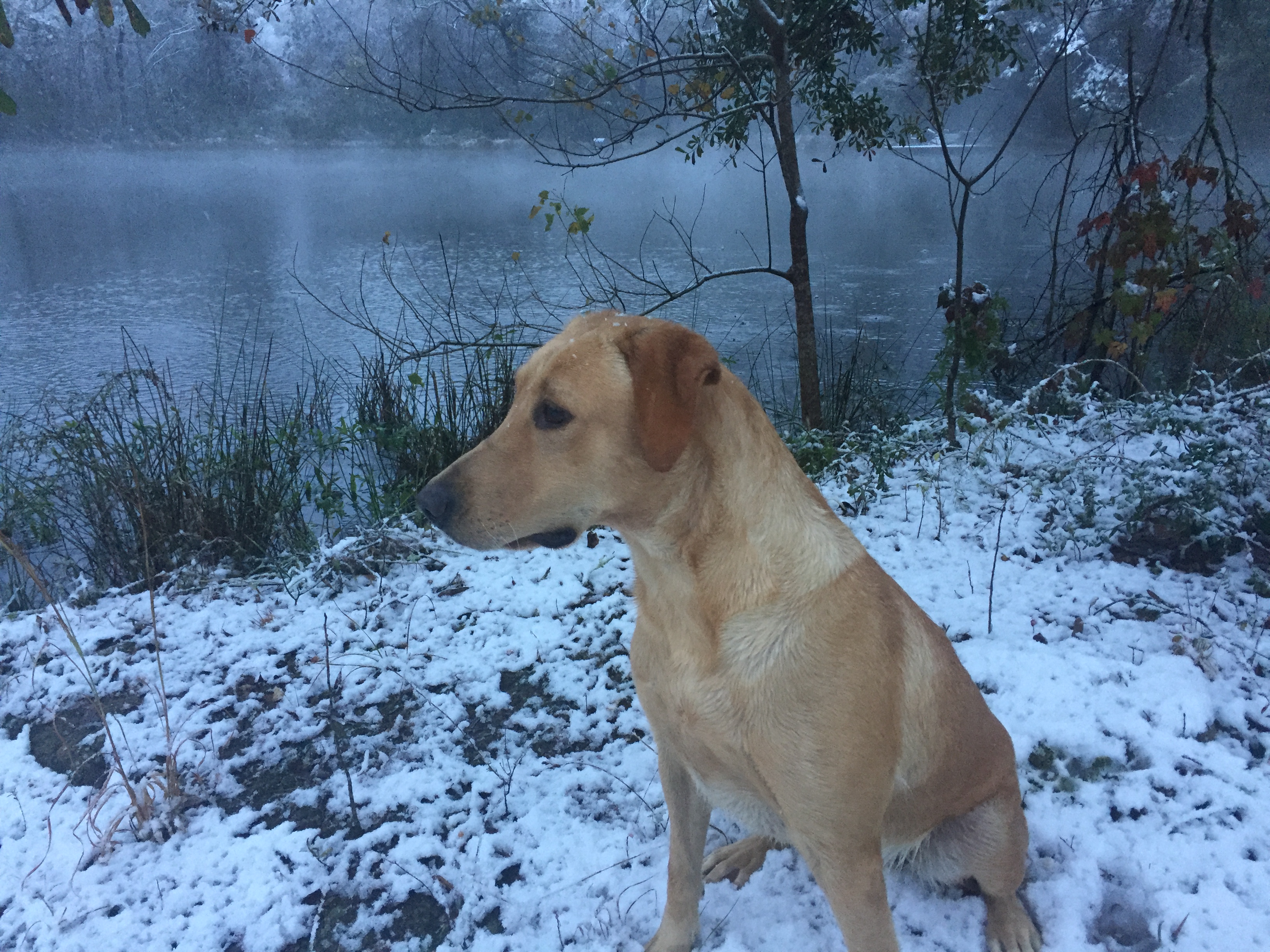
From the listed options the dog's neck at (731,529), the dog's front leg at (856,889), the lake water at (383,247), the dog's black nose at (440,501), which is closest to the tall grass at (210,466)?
the lake water at (383,247)

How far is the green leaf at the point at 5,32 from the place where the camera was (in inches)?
56.7

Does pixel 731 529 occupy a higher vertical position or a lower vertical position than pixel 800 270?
lower

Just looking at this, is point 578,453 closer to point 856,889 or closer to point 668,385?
point 668,385

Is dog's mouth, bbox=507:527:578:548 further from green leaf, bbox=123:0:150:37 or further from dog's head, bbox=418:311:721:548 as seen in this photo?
green leaf, bbox=123:0:150:37

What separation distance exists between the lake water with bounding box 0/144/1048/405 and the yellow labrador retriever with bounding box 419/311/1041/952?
11.8 ft

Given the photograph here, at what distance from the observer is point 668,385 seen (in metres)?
1.36

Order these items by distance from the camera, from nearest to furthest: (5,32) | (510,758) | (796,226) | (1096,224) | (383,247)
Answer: (5,32), (510,758), (1096,224), (796,226), (383,247)

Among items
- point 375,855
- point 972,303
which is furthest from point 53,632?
point 972,303

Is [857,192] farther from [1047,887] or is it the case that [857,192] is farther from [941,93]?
[1047,887]

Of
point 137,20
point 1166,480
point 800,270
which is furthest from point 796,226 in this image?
point 137,20

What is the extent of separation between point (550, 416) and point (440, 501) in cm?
30

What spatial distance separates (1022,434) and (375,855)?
15.0 ft

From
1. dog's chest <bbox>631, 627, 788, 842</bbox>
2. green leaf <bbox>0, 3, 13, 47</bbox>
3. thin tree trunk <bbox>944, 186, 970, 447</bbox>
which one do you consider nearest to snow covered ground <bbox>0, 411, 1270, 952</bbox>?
dog's chest <bbox>631, 627, 788, 842</bbox>

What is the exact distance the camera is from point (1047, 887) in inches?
76.7
